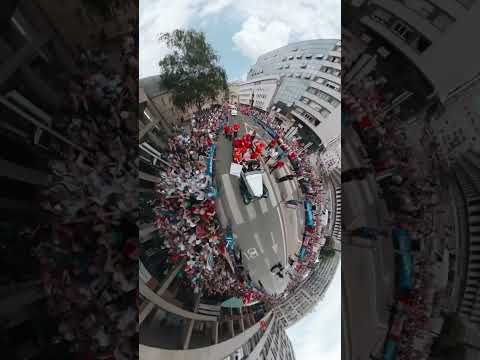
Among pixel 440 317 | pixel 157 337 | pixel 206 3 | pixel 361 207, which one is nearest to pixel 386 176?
pixel 361 207

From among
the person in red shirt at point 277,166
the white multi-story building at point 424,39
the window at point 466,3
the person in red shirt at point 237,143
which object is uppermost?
the window at point 466,3

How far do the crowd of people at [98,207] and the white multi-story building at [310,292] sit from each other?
21.7 inches

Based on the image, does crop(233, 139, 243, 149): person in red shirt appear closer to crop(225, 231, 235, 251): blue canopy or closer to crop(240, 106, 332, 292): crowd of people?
crop(240, 106, 332, 292): crowd of people

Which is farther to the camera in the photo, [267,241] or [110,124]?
[110,124]

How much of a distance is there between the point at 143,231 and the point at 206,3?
71 centimetres

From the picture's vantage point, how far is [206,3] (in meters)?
0.83

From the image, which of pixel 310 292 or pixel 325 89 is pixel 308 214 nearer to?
pixel 310 292

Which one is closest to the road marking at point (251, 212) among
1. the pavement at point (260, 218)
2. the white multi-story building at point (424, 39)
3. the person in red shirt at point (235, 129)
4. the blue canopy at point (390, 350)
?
the pavement at point (260, 218)

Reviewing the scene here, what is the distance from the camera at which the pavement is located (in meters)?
0.83

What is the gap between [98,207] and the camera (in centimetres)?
103

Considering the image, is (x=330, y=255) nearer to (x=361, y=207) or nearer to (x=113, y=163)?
(x=361, y=207)

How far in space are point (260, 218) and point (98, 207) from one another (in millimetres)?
604

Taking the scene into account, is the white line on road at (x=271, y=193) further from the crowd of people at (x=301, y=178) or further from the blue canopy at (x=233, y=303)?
the blue canopy at (x=233, y=303)

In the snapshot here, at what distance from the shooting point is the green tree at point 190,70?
2.69 feet
